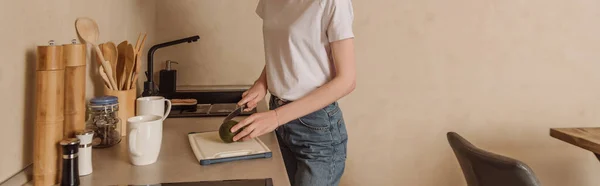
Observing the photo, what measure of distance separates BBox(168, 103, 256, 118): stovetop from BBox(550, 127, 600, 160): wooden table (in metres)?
1.07

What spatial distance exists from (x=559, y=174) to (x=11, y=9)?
2238 millimetres

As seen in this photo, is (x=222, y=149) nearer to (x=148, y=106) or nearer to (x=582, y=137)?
(x=148, y=106)

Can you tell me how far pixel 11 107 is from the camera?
0.78m

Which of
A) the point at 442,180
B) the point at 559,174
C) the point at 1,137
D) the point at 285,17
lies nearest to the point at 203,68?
the point at 285,17

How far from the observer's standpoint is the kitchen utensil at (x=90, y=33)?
41.4 inches

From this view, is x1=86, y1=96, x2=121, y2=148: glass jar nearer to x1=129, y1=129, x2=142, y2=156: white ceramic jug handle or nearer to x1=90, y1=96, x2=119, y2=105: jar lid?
x1=90, y1=96, x2=119, y2=105: jar lid

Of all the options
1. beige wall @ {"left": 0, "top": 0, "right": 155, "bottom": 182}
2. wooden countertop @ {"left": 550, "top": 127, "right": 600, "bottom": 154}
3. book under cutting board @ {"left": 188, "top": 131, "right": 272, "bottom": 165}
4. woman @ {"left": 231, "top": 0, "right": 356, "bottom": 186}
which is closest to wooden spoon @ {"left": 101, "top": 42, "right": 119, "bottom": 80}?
beige wall @ {"left": 0, "top": 0, "right": 155, "bottom": 182}

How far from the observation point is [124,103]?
3.88 ft

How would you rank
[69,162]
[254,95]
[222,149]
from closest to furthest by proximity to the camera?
[69,162] < [222,149] < [254,95]

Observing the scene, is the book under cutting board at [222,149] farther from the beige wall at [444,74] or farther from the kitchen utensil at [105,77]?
the beige wall at [444,74]

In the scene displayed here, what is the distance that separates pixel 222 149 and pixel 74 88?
306 mm

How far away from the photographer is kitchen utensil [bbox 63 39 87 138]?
848mm

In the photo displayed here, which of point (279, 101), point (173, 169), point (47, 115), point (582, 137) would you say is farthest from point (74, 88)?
point (582, 137)

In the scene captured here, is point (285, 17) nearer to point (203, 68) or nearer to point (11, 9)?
point (11, 9)
